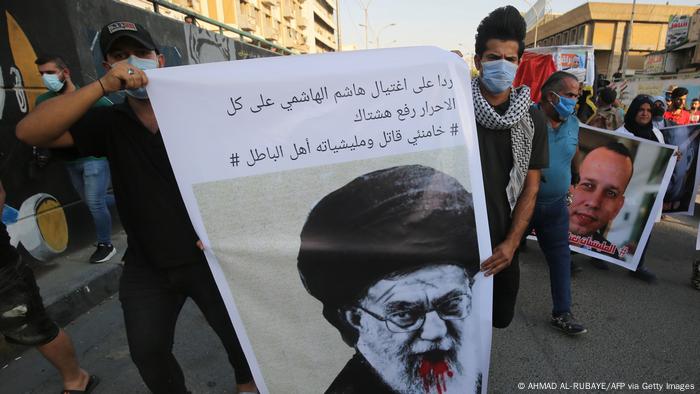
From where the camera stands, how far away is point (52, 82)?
3076 millimetres

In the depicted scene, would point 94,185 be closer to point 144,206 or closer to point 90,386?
point 90,386

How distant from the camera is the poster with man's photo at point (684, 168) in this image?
156 inches

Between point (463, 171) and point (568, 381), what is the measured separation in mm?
1576

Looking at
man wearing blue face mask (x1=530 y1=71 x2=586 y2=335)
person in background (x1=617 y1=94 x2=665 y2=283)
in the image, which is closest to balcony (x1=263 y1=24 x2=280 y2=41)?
person in background (x1=617 y1=94 x2=665 y2=283)

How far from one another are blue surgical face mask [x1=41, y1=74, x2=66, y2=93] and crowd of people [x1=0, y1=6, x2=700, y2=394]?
168 centimetres

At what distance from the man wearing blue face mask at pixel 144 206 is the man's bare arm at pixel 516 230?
1.13m

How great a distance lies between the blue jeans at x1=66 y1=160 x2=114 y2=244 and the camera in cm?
359

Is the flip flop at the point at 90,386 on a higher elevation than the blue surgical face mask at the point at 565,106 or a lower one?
lower

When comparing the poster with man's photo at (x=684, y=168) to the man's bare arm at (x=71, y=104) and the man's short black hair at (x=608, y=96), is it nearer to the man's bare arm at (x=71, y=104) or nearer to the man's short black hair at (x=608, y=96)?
the man's short black hair at (x=608, y=96)

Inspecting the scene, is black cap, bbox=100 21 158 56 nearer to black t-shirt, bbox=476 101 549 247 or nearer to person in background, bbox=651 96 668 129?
black t-shirt, bbox=476 101 549 247

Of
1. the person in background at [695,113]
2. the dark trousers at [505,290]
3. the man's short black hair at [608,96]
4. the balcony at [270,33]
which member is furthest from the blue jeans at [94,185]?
the balcony at [270,33]

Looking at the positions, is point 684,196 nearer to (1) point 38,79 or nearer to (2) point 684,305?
(2) point 684,305

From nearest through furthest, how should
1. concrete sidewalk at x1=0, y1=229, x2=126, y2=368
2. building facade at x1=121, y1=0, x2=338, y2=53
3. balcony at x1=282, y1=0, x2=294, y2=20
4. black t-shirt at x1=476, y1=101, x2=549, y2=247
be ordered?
black t-shirt at x1=476, y1=101, x2=549, y2=247
concrete sidewalk at x1=0, y1=229, x2=126, y2=368
building facade at x1=121, y1=0, x2=338, y2=53
balcony at x1=282, y1=0, x2=294, y2=20

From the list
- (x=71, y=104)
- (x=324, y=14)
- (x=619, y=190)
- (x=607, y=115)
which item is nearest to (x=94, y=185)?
(x=71, y=104)
